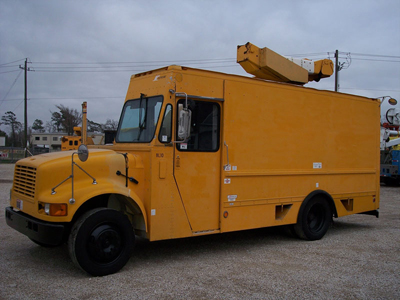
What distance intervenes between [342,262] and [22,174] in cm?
525

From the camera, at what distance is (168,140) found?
5.75 metres

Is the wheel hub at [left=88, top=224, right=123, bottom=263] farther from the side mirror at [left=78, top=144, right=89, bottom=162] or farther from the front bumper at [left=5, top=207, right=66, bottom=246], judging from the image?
the side mirror at [left=78, top=144, right=89, bottom=162]

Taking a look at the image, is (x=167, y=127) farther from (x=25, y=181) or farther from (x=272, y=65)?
(x=272, y=65)

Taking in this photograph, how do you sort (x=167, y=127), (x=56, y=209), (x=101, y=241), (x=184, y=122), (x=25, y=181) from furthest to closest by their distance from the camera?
(x=167, y=127)
(x=184, y=122)
(x=25, y=181)
(x=101, y=241)
(x=56, y=209)

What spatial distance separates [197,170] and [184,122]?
95 cm

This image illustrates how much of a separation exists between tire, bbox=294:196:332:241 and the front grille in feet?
16.2

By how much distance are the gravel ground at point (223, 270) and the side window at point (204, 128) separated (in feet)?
6.13

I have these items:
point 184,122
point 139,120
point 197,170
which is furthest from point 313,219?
point 139,120

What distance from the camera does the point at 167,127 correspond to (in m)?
5.77

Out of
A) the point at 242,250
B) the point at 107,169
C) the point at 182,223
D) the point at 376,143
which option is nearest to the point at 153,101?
the point at 107,169

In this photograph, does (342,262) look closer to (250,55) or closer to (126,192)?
(126,192)

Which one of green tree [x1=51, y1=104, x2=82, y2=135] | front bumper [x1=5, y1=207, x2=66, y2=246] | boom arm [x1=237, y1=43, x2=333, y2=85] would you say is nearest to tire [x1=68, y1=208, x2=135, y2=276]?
front bumper [x1=5, y1=207, x2=66, y2=246]

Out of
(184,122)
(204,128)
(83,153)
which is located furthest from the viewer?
(204,128)

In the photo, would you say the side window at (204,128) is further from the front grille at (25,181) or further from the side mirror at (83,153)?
the front grille at (25,181)
